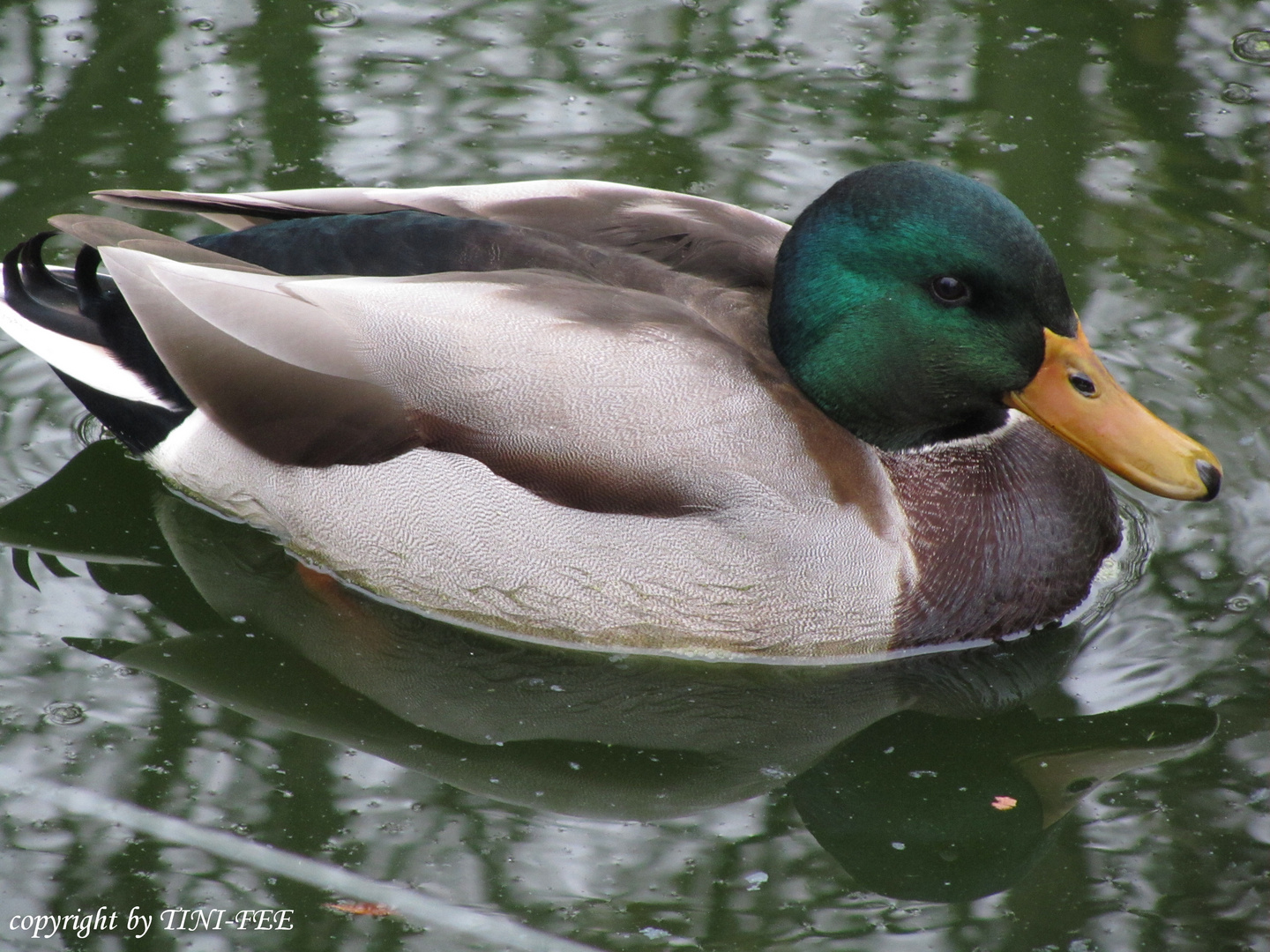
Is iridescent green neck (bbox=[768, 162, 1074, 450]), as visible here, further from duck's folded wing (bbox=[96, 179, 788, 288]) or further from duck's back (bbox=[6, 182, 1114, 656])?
duck's folded wing (bbox=[96, 179, 788, 288])

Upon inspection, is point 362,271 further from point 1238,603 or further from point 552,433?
point 1238,603

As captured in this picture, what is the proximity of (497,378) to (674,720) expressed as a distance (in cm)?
116

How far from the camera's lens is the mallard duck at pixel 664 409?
186 inches

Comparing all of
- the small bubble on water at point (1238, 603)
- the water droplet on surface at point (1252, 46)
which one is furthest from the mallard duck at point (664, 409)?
the water droplet on surface at point (1252, 46)

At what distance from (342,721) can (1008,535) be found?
209 cm

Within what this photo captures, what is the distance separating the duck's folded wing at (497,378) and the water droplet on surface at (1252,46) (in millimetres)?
4453

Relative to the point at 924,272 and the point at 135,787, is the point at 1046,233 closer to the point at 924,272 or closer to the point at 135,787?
the point at 924,272

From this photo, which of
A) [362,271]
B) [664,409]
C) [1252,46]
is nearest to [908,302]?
[664,409]

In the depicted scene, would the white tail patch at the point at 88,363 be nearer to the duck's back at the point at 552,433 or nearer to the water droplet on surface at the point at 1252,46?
the duck's back at the point at 552,433

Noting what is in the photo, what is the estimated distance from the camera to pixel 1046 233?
23.1ft

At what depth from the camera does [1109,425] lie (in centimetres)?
479

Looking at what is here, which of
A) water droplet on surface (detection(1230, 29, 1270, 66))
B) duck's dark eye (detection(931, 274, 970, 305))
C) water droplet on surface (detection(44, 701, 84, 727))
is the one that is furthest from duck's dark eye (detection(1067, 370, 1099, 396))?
water droplet on surface (detection(1230, 29, 1270, 66))

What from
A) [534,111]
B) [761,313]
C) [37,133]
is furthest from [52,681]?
[534,111]

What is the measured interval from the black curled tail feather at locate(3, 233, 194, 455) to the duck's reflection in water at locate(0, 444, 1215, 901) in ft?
1.56
